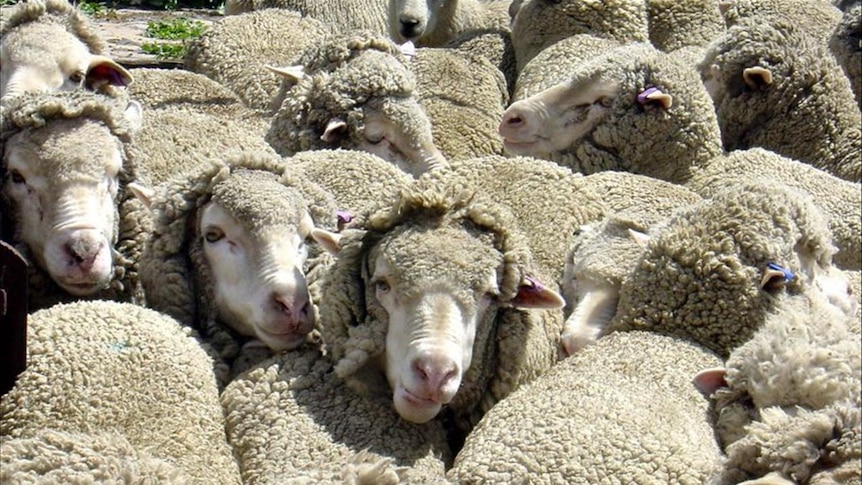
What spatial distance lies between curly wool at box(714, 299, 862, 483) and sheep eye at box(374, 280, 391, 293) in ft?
2.88

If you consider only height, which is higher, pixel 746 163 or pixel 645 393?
pixel 645 393

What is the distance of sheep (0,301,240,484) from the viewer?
13.1ft

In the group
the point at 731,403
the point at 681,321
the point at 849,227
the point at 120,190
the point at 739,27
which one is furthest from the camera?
the point at 739,27

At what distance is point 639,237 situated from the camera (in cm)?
494

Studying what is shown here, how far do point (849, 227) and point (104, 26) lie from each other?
15.2 ft

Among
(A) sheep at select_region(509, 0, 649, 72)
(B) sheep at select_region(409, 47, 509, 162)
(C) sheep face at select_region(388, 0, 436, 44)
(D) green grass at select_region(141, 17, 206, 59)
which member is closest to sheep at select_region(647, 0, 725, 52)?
(A) sheep at select_region(509, 0, 649, 72)

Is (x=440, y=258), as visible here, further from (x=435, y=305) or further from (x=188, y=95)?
(x=188, y=95)

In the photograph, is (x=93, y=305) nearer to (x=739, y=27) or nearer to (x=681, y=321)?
(x=681, y=321)

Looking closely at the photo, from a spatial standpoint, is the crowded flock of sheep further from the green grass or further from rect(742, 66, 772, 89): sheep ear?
the green grass

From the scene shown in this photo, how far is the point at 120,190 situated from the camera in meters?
4.91

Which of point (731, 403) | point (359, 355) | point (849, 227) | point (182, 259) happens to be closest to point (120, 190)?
point (182, 259)

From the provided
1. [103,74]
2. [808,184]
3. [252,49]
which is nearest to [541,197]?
[808,184]

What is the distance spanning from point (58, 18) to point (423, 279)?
2463 millimetres

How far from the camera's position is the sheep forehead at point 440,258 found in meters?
4.14
